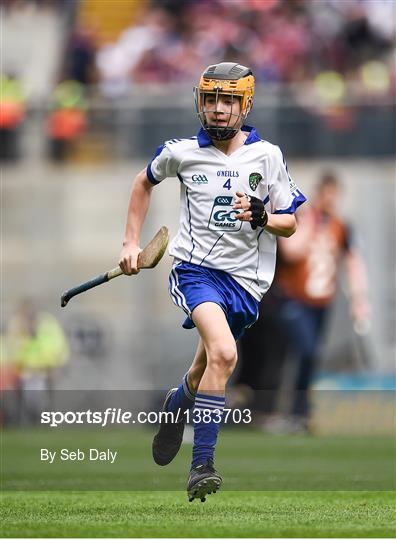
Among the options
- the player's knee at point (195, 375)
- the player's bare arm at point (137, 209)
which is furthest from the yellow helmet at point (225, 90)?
the player's knee at point (195, 375)

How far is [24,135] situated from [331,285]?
4624 mm

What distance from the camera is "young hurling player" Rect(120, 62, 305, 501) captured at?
266 inches

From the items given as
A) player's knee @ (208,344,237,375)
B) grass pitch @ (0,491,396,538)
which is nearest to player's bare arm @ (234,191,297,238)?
player's knee @ (208,344,237,375)

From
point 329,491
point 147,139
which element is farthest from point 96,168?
point 329,491

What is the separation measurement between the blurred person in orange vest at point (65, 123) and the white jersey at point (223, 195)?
9086 mm

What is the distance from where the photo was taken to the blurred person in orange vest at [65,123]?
628 inches

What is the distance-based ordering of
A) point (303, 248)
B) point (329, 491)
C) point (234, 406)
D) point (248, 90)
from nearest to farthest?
point (248, 90) < point (329, 491) < point (303, 248) < point (234, 406)

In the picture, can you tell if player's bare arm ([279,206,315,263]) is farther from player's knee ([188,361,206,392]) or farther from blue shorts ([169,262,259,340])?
blue shorts ([169,262,259,340])

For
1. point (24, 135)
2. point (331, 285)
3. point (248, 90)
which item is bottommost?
point (331, 285)

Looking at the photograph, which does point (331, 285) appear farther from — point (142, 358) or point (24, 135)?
point (24, 135)

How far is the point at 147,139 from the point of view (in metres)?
15.8

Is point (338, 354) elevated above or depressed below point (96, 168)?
below

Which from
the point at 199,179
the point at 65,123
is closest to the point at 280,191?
the point at 199,179

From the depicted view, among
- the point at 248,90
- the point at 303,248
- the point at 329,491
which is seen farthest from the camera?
the point at 303,248
